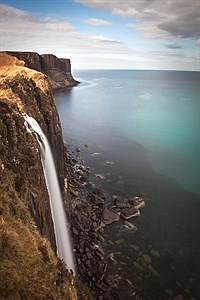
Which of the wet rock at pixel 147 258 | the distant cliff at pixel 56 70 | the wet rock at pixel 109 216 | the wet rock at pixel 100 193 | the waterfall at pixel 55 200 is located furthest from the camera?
the distant cliff at pixel 56 70

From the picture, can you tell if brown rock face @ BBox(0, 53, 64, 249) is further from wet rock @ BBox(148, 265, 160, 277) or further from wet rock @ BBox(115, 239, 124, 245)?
wet rock @ BBox(148, 265, 160, 277)

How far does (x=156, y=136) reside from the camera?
7381 cm

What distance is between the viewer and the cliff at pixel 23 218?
1204 centimetres

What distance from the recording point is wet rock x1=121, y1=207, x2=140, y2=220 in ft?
118

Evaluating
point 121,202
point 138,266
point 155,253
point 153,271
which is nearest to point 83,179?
point 121,202

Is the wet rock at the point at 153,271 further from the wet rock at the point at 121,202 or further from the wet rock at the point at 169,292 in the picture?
the wet rock at the point at 121,202

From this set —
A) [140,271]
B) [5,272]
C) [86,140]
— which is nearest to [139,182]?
[140,271]

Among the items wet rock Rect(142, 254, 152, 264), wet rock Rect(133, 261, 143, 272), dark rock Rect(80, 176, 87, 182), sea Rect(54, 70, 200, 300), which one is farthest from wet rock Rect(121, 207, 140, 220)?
dark rock Rect(80, 176, 87, 182)

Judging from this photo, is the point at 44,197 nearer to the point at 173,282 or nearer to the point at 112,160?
the point at 173,282

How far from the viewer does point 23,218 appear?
1569cm

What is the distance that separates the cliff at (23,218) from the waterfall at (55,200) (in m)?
2.48

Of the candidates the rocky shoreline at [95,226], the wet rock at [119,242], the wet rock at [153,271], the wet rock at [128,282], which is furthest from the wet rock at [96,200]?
the wet rock at [128,282]

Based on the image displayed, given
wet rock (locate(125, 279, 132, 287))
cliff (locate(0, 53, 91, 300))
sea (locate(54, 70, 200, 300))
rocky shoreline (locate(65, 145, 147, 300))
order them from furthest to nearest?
sea (locate(54, 70, 200, 300)), wet rock (locate(125, 279, 132, 287)), rocky shoreline (locate(65, 145, 147, 300)), cliff (locate(0, 53, 91, 300))

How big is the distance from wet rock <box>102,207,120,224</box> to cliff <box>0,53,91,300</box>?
13312mm
